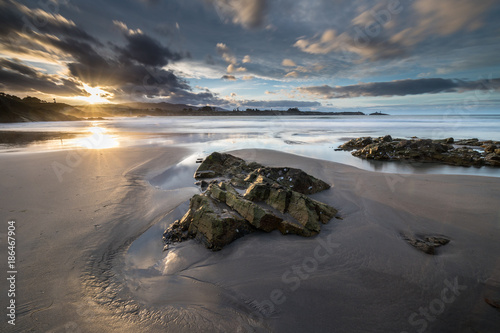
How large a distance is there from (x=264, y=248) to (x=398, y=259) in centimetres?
227

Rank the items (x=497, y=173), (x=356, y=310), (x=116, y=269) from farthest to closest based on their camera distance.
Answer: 1. (x=497, y=173)
2. (x=116, y=269)
3. (x=356, y=310)

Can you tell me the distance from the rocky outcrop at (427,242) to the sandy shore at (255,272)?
13 centimetres

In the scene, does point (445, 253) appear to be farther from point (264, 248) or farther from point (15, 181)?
point (15, 181)

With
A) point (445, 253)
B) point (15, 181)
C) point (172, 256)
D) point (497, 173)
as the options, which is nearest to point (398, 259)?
point (445, 253)

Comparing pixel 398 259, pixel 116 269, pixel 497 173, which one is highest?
pixel 497 173

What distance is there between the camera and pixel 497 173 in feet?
28.8

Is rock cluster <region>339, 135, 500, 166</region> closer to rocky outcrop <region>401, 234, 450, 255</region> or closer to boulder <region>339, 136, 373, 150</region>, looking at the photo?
boulder <region>339, 136, 373, 150</region>

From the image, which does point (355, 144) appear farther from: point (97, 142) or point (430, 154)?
point (97, 142)

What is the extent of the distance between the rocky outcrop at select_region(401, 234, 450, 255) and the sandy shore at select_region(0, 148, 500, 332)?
0.13 meters

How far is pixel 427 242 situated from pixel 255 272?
3.35m

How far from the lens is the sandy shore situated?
2.43 meters

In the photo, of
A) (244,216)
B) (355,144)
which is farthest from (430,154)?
(244,216)

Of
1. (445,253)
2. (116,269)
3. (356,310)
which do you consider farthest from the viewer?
(445,253)

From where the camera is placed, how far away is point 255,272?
316 centimetres
